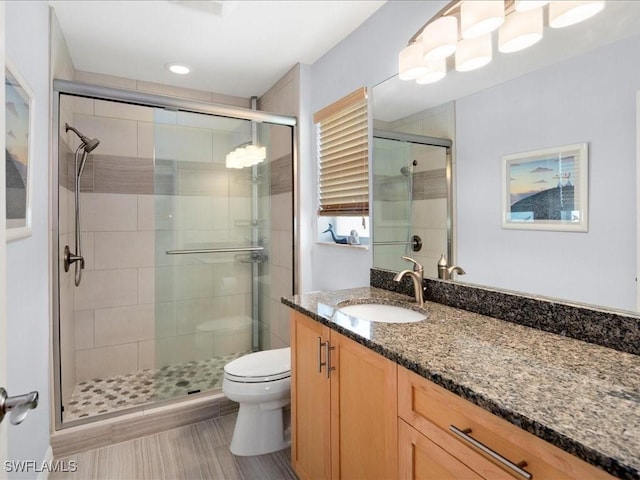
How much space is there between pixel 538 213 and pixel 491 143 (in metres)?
0.34

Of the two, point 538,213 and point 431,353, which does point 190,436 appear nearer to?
point 431,353

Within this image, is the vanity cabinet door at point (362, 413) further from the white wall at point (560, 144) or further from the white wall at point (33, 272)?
the white wall at point (33, 272)

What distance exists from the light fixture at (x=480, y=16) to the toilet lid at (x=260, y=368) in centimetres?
177

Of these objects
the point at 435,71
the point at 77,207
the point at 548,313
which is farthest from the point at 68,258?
the point at 548,313

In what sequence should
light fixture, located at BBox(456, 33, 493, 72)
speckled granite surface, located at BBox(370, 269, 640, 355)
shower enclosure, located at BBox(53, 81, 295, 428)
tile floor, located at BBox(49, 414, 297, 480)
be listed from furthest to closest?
shower enclosure, located at BBox(53, 81, 295, 428) < tile floor, located at BBox(49, 414, 297, 480) < light fixture, located at BBox(456, 33, 493, 72) < speckled granite surface, located at BBox(370, 269, 640, 355)

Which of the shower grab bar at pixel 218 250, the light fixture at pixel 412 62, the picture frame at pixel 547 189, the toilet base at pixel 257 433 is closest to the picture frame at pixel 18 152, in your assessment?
the shower grab bar at pixel 218 250

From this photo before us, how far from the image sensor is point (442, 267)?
163 centimetres

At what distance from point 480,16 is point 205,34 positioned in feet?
5.37

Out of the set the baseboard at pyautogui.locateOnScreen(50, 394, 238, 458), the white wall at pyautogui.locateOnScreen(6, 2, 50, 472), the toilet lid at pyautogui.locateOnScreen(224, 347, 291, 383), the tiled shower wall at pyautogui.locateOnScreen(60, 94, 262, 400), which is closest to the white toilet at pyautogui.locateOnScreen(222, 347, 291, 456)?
the toilet lid at pyautogui.locateOnScreen(224, 347, 291, 383)

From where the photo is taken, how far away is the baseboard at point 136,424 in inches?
77.3

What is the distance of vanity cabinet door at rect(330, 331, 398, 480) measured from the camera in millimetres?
1085

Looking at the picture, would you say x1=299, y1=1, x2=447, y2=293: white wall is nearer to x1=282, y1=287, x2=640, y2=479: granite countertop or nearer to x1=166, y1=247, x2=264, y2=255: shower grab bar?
x1=166, y1=247, x2=264, y2=255: shower grab bar

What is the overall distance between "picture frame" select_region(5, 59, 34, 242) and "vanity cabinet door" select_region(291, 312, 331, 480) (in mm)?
1100

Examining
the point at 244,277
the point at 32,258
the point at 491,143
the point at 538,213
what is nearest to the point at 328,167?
the point at 244,277
